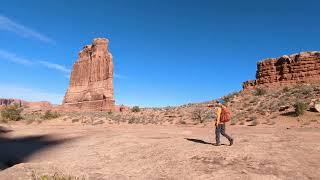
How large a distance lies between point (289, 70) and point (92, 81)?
157 feet

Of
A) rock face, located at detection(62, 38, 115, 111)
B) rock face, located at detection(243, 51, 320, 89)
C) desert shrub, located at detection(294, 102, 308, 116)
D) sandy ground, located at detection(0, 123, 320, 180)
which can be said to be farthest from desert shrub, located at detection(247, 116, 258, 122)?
rock face, located at detection(62, 38, 115, 111)

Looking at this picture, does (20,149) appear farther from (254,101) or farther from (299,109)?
(254,101)

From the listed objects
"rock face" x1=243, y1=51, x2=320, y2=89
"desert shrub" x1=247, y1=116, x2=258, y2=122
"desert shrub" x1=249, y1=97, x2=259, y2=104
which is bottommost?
"desert shrub" x1=247, y1=116, x2=258, y2=122

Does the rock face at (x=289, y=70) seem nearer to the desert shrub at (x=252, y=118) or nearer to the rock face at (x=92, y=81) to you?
the desert shrub at (x=252, y=118)

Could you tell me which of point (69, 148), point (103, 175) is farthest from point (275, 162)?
point (69, 148)

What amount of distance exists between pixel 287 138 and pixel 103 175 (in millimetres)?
7881

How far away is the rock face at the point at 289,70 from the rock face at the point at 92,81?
110 feet

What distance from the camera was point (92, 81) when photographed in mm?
84688

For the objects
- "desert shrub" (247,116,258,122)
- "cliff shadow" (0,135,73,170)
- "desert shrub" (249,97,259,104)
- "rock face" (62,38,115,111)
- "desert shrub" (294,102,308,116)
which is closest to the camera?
"cliff shadow" (0,135,73,170)

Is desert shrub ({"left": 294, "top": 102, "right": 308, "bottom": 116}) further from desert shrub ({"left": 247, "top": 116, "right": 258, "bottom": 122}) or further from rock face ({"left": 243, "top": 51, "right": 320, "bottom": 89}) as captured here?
rock face ({"left": 243, "top": 51, "right": 320, "bottom": 89})

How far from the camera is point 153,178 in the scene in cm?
1088

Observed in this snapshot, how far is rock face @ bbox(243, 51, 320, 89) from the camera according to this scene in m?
47.2

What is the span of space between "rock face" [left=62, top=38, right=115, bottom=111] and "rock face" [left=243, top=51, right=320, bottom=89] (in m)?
33.4

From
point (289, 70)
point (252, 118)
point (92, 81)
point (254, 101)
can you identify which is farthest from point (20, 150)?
point (92, 81)
